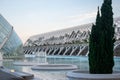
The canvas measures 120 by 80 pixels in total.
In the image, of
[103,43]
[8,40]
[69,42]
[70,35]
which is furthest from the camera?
[70,35]

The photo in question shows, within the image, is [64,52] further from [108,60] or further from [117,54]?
[108,60]

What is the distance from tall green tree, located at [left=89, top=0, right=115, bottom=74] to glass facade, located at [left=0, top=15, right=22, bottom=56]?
22580mm

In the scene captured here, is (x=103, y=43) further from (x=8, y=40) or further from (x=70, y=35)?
(x=70, y=35)

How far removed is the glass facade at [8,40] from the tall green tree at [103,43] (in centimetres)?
2258

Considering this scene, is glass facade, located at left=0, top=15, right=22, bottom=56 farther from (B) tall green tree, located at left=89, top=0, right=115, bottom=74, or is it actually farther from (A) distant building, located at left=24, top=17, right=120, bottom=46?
(A) distant building, located at left=24, top=17, right=120, bottom=46

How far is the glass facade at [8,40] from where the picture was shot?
33500 millimetres

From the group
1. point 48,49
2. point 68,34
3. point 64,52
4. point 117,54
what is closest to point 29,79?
point 117,54

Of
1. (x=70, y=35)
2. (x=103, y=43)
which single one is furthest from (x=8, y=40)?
(x=70, y=35)

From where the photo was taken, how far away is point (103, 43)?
11453 mm

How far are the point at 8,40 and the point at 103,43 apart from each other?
23.8 metres

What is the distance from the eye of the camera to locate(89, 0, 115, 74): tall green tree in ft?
37.2

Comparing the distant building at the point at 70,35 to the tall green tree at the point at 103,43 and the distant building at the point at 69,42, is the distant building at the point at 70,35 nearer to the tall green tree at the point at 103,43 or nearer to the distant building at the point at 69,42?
the distant building at the point at 69,42

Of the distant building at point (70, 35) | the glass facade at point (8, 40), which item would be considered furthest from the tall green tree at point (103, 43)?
the distant building at point (70, 35)

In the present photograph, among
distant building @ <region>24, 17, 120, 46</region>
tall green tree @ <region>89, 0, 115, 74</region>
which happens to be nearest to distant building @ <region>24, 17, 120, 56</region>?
distant building @ <region>24, 17, 120, 46</region>
